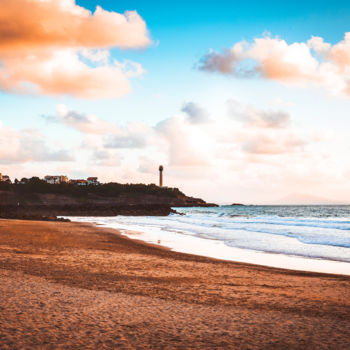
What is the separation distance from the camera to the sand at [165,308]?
15.9 ft

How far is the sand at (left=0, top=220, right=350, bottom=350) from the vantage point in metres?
4.84

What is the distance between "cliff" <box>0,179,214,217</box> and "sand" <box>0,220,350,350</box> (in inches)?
2561

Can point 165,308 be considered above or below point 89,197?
below

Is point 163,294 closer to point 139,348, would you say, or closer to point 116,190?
point 139,348

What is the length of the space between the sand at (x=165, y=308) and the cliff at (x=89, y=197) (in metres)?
65.0

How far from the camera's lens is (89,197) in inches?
5069

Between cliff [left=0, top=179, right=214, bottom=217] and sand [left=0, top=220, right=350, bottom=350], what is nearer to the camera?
sand [left=0, top=220, right=350, bottom=350]

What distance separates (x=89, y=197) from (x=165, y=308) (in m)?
126

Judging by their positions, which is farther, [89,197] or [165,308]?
[89,197]

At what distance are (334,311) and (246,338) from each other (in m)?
2.56

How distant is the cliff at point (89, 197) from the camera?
8356 cm

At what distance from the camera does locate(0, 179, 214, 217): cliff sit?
274 feet

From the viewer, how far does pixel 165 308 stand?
21.2ft

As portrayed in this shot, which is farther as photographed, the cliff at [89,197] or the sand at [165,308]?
the cliff at [89,197]
